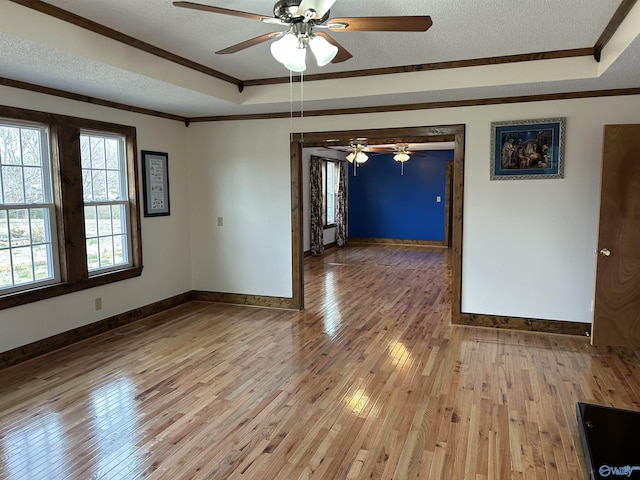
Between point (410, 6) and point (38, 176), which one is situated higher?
point (410, 6)

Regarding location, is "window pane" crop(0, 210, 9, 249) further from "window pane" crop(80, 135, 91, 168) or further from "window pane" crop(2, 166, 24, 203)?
"window pane" crop(80, 135, 91, 168)

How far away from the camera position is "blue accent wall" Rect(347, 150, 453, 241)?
36.5ft

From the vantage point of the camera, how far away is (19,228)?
391 centimetres

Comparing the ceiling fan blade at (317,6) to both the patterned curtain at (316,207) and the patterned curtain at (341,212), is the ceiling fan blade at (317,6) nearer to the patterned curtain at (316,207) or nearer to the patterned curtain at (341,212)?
the patterned curtain at (316,207)

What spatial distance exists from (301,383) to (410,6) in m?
2.71

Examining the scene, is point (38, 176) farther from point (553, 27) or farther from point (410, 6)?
point (553, 27)

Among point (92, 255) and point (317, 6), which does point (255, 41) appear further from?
point (92, 255)

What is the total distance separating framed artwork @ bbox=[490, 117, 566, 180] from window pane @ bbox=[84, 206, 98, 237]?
4069 millimetres

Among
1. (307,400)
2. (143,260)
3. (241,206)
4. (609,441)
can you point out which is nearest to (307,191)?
(241,206)

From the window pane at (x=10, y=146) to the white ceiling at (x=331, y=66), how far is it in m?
0.45

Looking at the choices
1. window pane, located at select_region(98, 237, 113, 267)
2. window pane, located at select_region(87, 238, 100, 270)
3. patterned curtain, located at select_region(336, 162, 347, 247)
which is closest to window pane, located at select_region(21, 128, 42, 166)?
window pane, located at select_region(87, 238, 100, 270)

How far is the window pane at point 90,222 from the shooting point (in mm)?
4535

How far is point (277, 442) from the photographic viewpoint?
8.82 ft

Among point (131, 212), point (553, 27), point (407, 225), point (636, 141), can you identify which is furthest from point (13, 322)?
point (407, 225)
